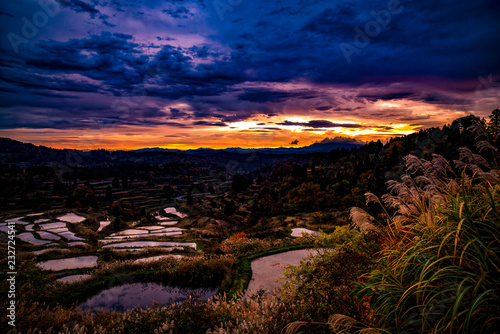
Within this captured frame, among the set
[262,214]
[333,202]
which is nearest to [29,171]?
[262,214]

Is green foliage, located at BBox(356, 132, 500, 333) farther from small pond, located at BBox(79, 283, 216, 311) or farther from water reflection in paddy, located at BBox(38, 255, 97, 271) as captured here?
water reflection in paddy, located at BBox(38, 255, 97, 271)

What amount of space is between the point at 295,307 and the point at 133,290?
26.3ft

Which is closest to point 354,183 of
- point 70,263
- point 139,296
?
point 139,296

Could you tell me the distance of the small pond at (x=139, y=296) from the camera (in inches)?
352

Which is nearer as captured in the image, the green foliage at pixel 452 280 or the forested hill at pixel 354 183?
the green foliage at pixel 452 280

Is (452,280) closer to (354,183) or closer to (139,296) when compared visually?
(139,296)

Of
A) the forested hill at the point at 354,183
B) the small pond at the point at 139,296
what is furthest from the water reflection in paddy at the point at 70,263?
the forested hill at the point at 354,183

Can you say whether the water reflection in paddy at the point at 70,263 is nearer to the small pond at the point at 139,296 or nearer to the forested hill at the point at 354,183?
the small pond at the point at 139,296

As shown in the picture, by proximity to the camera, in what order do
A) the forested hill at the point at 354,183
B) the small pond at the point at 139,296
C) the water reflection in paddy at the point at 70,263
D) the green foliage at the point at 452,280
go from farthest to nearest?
the forested hill at the point at 354,183 < the water reflection in paddy at the point at 70,263 < the small pond at the point at 139,296 < the green foliage at the point at 452,280

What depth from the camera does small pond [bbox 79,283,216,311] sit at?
894cm

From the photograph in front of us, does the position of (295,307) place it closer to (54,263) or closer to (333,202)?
(54,263)

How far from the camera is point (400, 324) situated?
10.8 ft

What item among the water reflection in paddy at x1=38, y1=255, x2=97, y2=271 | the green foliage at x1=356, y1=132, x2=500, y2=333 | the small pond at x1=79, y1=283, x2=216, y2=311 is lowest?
the water reflection in paddy at x1=38, y1=255, x2=97, y2=271


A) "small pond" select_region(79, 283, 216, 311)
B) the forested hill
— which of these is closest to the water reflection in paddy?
"small pond" select_region(79, 283, 216, 311)
